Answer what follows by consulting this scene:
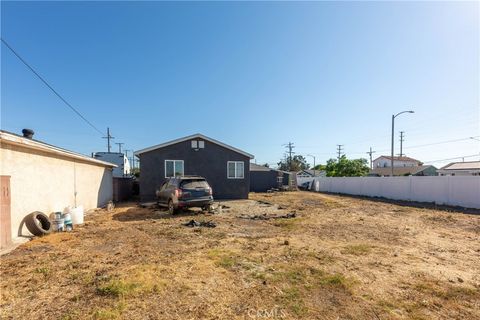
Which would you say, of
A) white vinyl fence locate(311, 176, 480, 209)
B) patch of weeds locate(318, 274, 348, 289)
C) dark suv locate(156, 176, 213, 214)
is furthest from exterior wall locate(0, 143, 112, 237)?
white vinyl fence locate(311, 176, 480, 209)

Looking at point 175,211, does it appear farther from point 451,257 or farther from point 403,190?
point 403,190

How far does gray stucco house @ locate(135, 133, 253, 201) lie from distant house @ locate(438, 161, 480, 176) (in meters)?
29.4

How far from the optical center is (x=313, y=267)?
5.04 meters

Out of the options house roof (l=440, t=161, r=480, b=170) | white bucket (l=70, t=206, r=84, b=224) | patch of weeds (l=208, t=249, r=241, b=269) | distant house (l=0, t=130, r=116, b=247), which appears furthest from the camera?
house roof (l=440, t=161, r=480, b=170)

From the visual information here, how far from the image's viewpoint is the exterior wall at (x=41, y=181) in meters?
7.02

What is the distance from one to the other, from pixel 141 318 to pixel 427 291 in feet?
13.5

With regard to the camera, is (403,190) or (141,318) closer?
(141,318)

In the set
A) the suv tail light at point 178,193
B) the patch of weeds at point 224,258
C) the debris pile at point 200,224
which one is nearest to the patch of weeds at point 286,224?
the debris pile at point 200,224

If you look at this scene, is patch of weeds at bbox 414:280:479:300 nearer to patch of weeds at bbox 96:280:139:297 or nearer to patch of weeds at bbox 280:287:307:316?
patch of weeds at bbox 280:287:307:316

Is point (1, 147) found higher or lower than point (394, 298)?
higher

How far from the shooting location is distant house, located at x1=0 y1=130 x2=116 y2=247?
6613 millimetres

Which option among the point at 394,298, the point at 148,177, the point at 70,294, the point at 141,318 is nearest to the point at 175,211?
the point at 148,177

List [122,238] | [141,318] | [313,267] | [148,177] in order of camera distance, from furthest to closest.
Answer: [148,177], [122,238], [313,267], [141,318]

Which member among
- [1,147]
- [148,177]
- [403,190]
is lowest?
[403,190]
